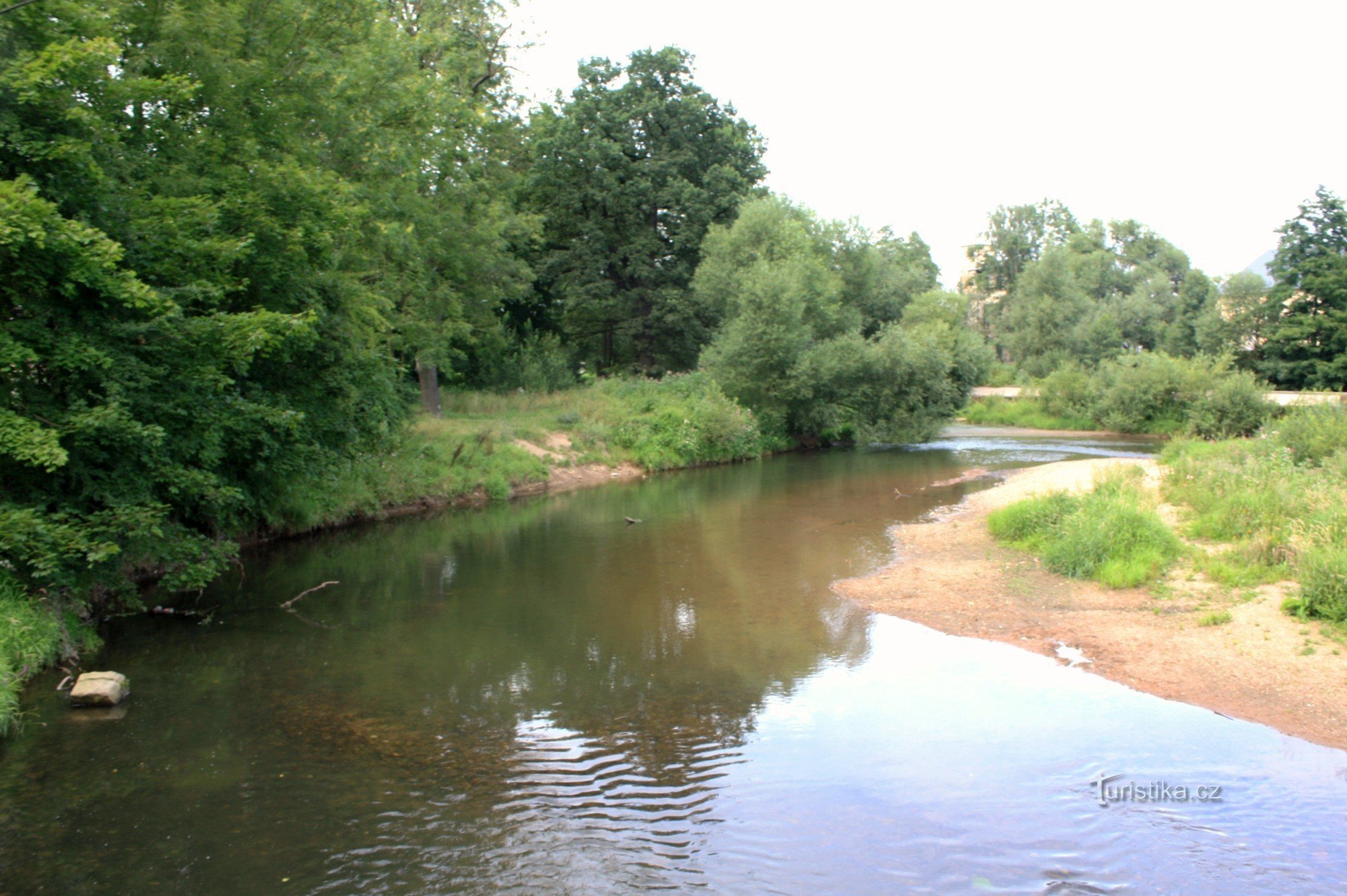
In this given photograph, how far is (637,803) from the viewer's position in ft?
23.9

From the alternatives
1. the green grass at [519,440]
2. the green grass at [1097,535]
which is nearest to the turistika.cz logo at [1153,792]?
the green grass at [1097,535]

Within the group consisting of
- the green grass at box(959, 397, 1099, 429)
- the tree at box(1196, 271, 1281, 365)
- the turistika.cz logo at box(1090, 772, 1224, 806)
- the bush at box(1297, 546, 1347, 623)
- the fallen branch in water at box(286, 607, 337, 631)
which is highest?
the tree at box(1196, 271, 1281, 365)

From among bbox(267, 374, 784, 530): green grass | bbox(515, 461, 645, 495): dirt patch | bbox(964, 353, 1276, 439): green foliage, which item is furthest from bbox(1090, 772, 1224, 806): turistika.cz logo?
bbox(964, 353, 1276, 439): green foliage

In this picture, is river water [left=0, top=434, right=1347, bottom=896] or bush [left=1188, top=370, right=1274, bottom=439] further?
bush [left=1188, top=370, right=1274, bottom=439]

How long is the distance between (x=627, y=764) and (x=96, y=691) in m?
5.61

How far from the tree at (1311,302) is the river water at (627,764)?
4276 centimetres

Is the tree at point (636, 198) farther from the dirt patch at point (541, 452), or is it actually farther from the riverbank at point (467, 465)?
the dirt patch at point (541, 452)

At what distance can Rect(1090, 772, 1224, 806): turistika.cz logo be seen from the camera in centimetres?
724

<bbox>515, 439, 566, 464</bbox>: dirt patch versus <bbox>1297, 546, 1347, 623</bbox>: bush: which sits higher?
<bbox>515, 439, 566, 464</bbox>: dirt patch

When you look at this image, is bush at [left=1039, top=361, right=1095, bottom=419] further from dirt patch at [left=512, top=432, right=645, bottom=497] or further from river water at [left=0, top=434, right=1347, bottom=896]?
river water at [left=0, top=434, right=1347, bottom=896]

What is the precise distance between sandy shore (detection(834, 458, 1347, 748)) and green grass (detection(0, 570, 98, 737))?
10489 mm

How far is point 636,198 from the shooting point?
132 feet

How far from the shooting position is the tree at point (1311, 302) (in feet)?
143

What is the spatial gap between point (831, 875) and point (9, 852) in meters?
5.93
